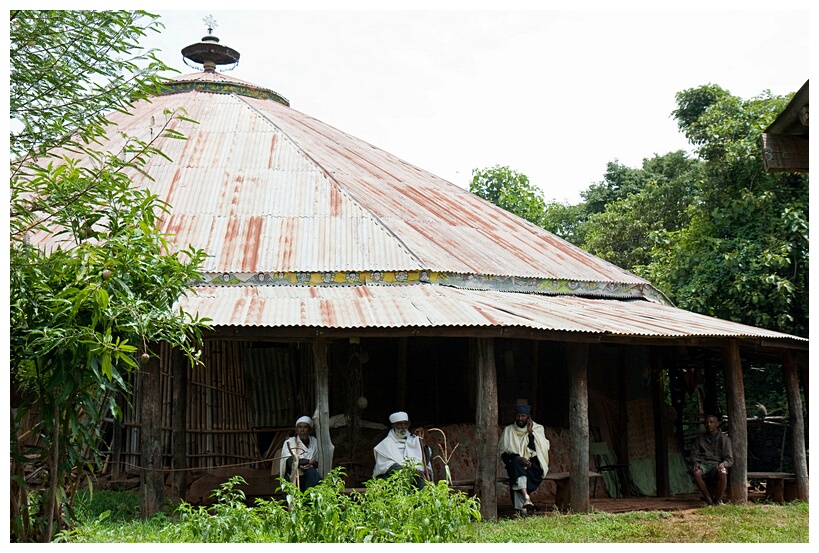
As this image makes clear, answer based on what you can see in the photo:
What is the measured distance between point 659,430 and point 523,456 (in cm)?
370

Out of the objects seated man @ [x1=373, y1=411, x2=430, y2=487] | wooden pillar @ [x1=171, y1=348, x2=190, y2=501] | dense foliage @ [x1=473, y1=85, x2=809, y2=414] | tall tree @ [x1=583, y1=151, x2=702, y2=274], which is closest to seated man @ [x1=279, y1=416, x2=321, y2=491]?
seated man @ [x1=373, y1=411, x2=430, y2=487]

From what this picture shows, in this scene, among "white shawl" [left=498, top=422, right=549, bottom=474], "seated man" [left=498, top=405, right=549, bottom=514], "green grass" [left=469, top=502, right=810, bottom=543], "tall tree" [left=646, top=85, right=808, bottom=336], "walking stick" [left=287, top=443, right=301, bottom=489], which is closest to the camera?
"green grass" [left=469, top=502, right=810, bottom=543]

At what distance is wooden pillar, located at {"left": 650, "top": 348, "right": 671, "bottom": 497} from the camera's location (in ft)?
40.2

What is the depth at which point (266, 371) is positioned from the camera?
1148 centimetres

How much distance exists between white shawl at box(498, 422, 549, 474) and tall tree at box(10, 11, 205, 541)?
171 inches

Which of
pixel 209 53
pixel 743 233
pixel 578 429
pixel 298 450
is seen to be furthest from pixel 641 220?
pixel 298 450

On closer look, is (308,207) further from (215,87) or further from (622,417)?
(215,87)

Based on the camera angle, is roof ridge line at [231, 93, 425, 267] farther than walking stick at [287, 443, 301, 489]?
Yes

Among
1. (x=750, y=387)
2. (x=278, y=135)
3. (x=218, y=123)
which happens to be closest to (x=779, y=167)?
(x=278, y=135)

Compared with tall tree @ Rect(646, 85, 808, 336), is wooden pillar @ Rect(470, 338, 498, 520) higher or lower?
lower

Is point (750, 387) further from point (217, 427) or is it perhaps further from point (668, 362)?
point (217, 427)

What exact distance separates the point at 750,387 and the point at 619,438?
5846 millimetres

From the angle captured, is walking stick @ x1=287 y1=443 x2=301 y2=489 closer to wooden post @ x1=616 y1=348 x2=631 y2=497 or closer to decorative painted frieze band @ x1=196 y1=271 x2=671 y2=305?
decorative painted frieze band @ x1=196 y1=271 x2=671 y2=305

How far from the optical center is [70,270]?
5789 mm
